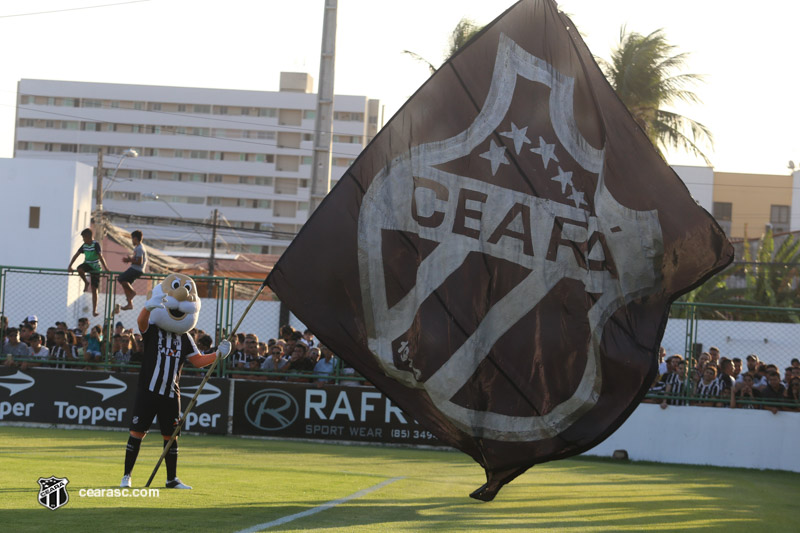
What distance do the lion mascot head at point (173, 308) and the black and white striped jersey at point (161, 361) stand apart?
0.14 meters

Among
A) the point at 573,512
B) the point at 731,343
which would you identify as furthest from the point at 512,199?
the point at 731,343

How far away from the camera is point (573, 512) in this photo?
34.8ft

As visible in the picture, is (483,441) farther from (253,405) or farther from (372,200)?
(253,405)

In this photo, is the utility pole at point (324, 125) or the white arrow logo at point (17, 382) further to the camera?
the utility pole at point (324, 125)

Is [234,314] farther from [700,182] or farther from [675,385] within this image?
[700,182]

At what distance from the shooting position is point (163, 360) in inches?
392

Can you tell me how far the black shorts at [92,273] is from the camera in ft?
62.4

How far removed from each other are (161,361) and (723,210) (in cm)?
8622

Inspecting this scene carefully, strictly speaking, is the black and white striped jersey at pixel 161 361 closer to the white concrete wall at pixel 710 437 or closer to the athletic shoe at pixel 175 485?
the athletic shoe at pixel 175 485

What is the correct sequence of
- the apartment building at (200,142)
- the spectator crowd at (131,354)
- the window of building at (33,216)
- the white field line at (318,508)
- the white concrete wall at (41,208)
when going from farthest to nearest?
the apartment building at (200,142)
the window of building at (33,216)
the white concrete wall at (41,208)
the spectator crowd at (131,354)
the white field line at (318,508)

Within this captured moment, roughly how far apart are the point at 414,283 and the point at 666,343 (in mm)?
18928

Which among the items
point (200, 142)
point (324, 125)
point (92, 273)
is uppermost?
point (200, 142)

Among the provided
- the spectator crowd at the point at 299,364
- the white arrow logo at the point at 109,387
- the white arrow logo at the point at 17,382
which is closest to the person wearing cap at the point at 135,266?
the spectator crowd at the point at 299,364

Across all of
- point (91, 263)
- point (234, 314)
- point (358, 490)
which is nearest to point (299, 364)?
point (234, 314)
